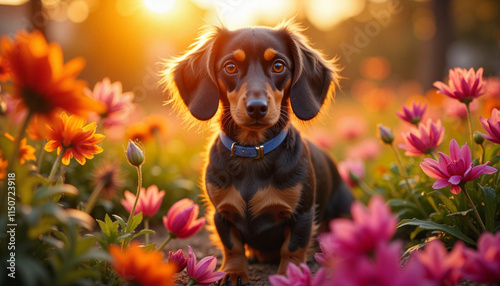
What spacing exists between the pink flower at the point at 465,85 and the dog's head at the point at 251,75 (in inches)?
28.1

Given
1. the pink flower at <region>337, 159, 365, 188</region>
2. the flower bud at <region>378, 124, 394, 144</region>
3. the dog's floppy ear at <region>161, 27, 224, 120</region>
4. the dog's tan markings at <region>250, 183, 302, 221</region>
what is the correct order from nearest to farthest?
the dog's tan markings at <region>250, 183, 302, 221</region>, the dog's floppy ear at <region>161, 27, 224, 120</region>, the flower bud at <region>378, 124, 394, 144</region>, the pink flower at <region>337, 159, 365, 188</region>

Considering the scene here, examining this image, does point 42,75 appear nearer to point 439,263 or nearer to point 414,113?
point 439,263

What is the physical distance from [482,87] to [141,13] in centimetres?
1069

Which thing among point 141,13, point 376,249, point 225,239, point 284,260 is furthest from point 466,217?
point 141,13

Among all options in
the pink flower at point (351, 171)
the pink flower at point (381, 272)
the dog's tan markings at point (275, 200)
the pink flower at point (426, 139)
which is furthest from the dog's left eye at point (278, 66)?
the pink flower at point (381, 272)

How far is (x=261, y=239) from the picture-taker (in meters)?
2.29

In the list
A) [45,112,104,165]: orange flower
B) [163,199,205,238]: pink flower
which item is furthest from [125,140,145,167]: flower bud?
[163,199,205,238]: pink flower

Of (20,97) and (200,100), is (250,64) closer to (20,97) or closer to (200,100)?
(200,100)

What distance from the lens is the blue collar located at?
2.19 meters

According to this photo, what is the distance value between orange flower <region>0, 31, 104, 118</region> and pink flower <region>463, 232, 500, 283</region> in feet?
4.10

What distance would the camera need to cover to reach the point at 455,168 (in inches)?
65.0

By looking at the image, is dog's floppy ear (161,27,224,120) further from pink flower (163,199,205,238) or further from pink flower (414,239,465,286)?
pink flower (414,239,465,286)

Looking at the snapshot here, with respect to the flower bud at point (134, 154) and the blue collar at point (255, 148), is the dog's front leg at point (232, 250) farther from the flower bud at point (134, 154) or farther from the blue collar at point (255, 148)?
the flower bud at point (134, 154)

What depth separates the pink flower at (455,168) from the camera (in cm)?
164
